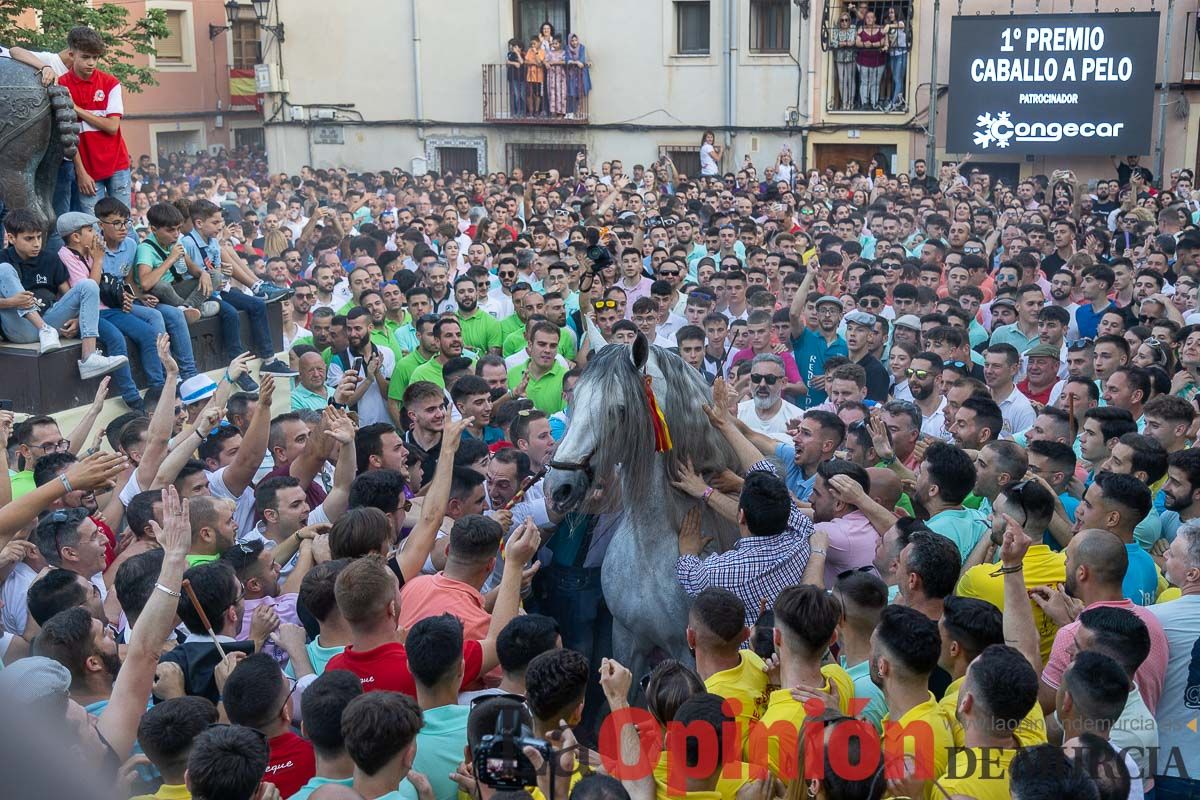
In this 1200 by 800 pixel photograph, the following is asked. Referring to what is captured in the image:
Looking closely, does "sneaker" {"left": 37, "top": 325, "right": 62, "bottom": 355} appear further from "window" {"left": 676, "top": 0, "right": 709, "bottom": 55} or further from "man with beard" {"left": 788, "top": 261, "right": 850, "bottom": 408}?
"window" {"left": 676, "top": 0, "right": 709, "bottom": 55}

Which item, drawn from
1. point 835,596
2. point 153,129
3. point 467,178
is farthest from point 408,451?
point 153,129

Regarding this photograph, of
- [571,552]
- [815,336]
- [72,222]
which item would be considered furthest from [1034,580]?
[72,222]

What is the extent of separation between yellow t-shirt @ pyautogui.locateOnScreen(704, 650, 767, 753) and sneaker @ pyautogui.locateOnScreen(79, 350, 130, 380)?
18.3ft

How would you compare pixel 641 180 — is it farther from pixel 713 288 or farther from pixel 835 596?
pixel 835 596

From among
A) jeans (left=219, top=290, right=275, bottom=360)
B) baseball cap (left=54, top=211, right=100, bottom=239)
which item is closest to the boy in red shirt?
baseball cap (left=54, top=211, right=100, bottom=239)

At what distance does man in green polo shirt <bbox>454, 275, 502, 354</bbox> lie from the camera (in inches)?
400

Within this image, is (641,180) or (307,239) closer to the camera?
(307,239)

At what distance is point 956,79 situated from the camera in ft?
74.9

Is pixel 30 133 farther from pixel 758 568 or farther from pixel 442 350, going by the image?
pixel 758 568

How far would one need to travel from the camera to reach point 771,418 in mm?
7746

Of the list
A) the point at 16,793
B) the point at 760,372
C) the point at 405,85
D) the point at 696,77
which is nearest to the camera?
the point at 16,793

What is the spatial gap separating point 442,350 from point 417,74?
68.9 ft

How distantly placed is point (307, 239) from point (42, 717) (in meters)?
15.7

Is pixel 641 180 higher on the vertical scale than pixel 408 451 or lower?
higher
